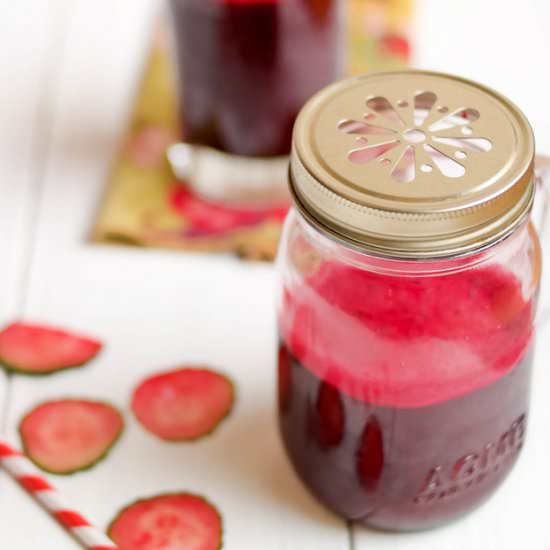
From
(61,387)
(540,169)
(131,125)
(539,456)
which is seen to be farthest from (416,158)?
(131,125)

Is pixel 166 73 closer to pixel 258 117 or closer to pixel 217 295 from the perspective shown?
pixel 258 117

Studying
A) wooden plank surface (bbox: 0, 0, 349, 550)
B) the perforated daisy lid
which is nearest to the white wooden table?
wooden plank surface (bbox: 0, 0, 349, 550)

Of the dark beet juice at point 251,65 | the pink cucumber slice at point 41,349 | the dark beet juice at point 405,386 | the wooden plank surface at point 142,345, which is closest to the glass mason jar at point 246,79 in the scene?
the dark beet juice at point 251,65

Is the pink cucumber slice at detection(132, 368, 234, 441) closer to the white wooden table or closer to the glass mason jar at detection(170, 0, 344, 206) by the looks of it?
the white wooden table

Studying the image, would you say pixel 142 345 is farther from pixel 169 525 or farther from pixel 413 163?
pixel 413 163

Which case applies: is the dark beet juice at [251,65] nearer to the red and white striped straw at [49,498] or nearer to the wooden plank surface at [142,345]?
the wooden plank surface at [142,345]

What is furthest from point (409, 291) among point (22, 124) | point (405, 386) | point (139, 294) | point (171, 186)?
point (22, 124)
